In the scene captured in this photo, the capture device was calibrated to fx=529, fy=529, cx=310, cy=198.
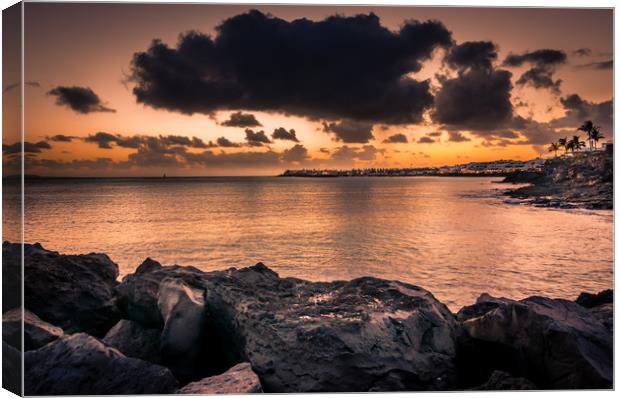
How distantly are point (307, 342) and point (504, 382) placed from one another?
1.75 meters

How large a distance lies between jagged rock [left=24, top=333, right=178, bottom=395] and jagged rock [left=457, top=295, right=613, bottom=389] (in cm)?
277

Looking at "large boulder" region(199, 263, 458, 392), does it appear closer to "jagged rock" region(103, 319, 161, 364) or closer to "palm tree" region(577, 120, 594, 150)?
"jagged rock" region(103, 319, 161, 364)

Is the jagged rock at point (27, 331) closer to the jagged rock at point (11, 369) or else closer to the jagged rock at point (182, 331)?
the jagged rock at point (11, 369)

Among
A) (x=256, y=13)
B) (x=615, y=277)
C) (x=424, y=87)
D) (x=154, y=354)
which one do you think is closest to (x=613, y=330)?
(x=615, y=277)

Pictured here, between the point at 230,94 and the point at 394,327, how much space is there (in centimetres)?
415

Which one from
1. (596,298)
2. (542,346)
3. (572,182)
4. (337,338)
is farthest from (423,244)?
(337,338)

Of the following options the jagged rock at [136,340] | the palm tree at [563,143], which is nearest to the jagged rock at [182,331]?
the jagged rock at [136,340]

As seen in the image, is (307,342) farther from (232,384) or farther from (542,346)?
(542,346)

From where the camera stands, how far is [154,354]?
16.8ft

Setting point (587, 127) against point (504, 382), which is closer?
point (504, 382)

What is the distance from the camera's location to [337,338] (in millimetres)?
4426

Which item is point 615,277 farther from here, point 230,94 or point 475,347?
point 230,94

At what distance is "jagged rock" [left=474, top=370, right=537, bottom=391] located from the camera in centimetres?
457

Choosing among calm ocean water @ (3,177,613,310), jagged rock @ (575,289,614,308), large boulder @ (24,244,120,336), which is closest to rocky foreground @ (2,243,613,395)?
jagged rock @ (575,289,614,308)
